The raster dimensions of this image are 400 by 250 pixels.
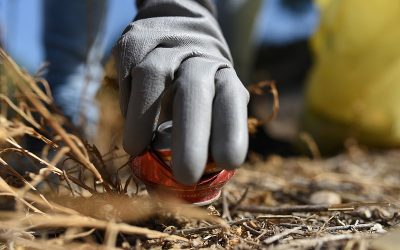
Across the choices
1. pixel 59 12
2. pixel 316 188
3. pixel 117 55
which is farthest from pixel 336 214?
pixel 59 12

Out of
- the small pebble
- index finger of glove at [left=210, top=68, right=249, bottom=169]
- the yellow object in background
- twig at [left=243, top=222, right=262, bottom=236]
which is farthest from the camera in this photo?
the yellow object in background

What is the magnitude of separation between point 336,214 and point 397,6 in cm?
101

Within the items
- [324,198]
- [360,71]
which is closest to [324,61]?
[360,71]

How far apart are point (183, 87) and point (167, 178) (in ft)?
0.47

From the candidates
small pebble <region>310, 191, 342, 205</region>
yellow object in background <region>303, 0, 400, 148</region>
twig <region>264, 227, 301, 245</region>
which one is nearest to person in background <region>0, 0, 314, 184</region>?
twig <region>264, 227, 301, 245</region>

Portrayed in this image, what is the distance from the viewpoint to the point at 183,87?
2.29 feet

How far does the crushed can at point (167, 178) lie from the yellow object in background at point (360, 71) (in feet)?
3.60

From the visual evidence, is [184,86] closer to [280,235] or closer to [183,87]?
[183,87]

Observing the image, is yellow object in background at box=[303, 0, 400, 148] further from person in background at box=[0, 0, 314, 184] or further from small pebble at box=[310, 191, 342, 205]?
person in background at box=[0, 0, 314, 184]

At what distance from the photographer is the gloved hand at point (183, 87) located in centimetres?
65

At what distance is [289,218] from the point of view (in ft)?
2.84

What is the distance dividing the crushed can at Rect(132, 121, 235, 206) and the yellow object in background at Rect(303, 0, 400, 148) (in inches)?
43.1

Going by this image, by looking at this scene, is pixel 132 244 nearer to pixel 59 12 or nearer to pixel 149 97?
pixel 149 97

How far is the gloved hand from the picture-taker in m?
0.65
